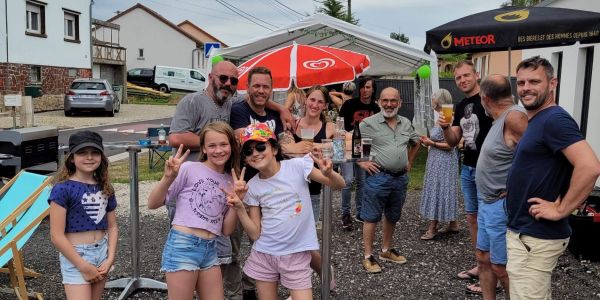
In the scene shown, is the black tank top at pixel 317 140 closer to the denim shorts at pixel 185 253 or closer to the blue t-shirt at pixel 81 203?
the denim shorts at pixel 185 253

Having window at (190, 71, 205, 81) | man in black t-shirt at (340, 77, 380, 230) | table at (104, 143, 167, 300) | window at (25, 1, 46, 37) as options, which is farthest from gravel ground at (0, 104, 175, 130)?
table at (104, 143, 167, 300)

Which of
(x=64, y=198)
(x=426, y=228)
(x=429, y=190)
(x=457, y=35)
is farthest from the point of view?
(x=426, y=228)

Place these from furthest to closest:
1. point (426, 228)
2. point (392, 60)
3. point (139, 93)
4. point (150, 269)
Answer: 1. point (139, 93)
2. point (392, 60)
3. point (426, 228)
4. point (150, 269)

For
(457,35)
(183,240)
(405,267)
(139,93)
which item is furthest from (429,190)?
(139,93)

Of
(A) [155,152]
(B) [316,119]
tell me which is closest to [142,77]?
(A) [155,152]

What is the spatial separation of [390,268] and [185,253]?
2639 mm

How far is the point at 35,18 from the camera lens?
23.1 metres

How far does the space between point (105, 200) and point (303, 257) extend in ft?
4.16

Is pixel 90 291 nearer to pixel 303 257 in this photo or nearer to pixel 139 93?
pixel 303 257

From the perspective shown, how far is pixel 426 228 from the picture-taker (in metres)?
6.45

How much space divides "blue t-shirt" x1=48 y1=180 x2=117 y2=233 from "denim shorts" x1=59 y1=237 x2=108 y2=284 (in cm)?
A: 10

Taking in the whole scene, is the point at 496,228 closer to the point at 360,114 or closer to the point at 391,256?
the point at 391,256

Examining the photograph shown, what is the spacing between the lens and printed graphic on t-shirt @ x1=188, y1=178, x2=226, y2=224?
120 inches

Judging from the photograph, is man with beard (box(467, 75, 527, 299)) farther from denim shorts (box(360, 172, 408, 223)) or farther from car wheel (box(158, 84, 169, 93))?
car wheel (box(158, 84, 169, 93))
